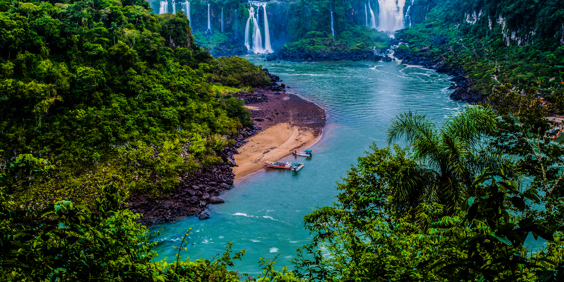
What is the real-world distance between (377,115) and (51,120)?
116 ft

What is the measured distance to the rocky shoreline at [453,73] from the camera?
4972 cm

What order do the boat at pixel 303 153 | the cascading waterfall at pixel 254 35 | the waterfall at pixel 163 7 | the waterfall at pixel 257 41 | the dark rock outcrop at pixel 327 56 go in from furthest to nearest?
1. the waterfall at pixel 257 41
2. the cascading waterfall at pixel 254 35
3. the waterfall at pixel 163 7
4. the dark rock outcrop at pixel 327 56
5. the boat at pixel 303 153

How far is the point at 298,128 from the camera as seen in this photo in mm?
40500

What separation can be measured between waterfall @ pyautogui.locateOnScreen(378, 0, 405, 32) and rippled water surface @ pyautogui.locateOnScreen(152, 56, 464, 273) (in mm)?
64628

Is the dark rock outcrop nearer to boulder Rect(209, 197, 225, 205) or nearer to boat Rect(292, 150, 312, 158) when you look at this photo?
boat Rect(292, 150, 312, 158)

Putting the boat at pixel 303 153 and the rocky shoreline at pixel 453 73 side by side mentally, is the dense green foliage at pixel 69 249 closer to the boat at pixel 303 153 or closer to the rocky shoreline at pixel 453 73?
the boat at pixel 303 153

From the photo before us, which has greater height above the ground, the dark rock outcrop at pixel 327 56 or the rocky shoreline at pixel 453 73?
the dark rock outcrop at pixel 327 56

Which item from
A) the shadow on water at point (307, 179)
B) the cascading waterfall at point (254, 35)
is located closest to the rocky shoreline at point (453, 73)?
the shadow on water at point (307, 179)

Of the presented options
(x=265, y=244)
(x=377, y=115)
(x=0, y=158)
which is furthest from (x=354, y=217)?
(x=377, y=115)

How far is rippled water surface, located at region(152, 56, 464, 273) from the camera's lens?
68.5 feet

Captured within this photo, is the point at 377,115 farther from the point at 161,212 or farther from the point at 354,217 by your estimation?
the point at 354,217

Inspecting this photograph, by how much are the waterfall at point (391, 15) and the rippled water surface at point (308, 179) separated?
212ft

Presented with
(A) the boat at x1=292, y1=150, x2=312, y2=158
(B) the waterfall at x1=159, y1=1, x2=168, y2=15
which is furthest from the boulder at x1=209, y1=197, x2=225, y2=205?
(B) the waterfall at x1=159, y1=1, x2=168, y2=15

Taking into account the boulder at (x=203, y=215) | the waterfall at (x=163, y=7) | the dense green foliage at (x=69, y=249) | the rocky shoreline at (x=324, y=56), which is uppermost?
the waterfall at (x=163, y=7)
